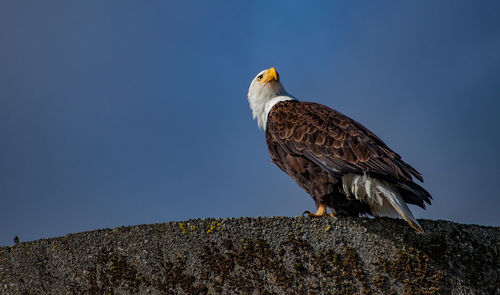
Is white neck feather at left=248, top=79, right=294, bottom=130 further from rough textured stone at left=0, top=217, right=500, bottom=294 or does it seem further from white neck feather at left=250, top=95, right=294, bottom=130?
rough textured stone at left=0, top=217, right=500, bottom=294

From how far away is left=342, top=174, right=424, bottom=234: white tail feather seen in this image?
5.03 m

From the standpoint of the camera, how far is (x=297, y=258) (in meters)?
4.75

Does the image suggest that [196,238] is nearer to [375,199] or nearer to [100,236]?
[100,236]

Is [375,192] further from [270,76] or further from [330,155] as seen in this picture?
[270,76]

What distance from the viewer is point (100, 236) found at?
5379mm

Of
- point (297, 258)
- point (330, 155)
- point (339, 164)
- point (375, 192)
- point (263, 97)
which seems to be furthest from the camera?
point (263, 97)

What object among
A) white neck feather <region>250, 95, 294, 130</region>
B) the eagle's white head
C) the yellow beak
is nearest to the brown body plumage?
white neck feather <region>250, 95, 294, 130</region>

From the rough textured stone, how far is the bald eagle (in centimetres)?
38

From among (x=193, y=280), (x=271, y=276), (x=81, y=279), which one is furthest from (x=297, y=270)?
(x=81, y=279)

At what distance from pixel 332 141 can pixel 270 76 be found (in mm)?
1868

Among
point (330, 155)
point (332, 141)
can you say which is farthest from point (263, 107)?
point (330, 155)

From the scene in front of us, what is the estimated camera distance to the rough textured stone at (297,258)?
4.72 metres

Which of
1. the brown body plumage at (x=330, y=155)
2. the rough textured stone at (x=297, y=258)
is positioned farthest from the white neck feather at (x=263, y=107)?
the rough textured stone at (x=297, y=258)

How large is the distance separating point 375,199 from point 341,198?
39 cm
